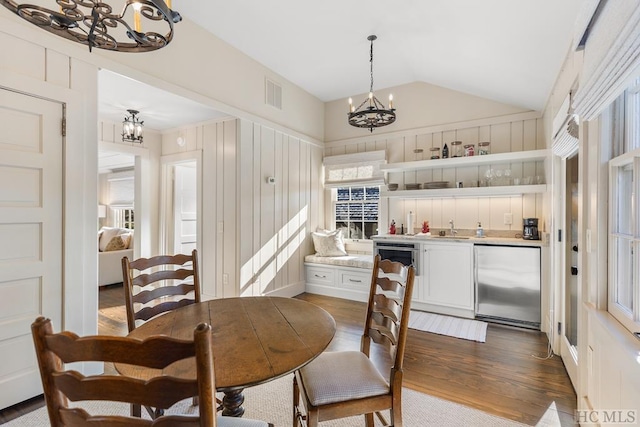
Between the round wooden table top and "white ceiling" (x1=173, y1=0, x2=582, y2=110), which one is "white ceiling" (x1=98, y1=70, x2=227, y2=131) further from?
the round wooden table top

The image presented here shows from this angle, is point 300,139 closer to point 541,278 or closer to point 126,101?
point 126,101

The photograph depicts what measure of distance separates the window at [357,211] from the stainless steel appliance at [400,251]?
0.93 metres

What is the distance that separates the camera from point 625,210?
1.56m

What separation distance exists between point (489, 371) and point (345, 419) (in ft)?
4.55

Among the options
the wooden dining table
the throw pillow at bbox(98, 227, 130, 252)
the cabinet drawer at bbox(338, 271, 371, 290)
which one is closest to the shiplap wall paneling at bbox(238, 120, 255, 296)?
the cabinet drawer at bbox(338, 271, 371, 290)

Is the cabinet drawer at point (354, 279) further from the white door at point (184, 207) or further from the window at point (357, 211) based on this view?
the white door at point (184, 207)

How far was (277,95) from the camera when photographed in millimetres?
4457

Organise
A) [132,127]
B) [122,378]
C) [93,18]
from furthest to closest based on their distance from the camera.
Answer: [132,127], [93,18], [122,378]

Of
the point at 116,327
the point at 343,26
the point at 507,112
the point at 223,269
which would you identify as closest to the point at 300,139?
the point at 343,26

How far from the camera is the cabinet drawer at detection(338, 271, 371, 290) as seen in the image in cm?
455

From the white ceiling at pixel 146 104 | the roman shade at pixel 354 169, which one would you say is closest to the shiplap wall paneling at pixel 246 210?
the white ceiling at pixel 146 104

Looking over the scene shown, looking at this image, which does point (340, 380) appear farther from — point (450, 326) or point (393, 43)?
point (393, 43)

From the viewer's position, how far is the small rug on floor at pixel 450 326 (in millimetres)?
3291

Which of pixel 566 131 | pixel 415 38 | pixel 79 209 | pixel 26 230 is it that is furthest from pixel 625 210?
pixel 26 230
